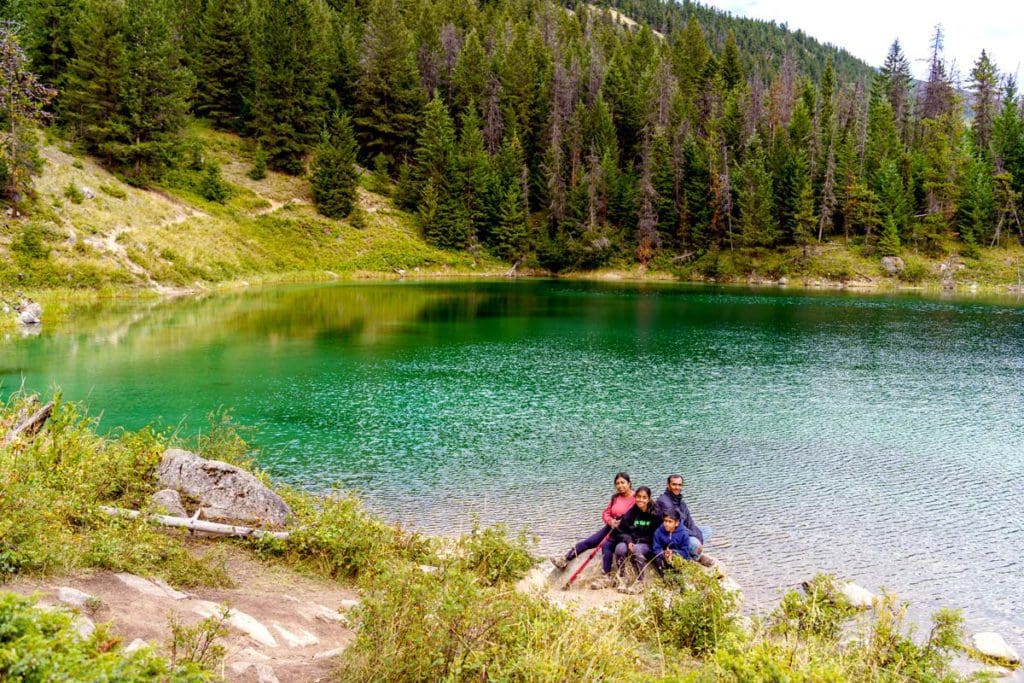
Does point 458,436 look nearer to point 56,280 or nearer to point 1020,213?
point 56,280

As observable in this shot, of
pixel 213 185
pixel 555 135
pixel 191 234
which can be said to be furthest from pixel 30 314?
pixel 555 135

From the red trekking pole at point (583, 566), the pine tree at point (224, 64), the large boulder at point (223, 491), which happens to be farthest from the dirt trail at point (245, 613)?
the pine tree at point (224, 64)

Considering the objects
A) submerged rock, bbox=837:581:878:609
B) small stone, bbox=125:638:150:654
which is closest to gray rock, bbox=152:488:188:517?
small stone, bbox=125:638:150:654

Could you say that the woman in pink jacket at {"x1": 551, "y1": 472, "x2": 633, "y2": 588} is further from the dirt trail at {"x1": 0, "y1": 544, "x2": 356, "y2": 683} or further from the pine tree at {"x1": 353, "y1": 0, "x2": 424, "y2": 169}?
the pine tree at {"x1": 353, "y1": 0, "x2": 424, "y2": 169}

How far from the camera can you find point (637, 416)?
20.0 m

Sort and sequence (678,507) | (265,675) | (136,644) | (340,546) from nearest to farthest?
(136,644), (265,675), (340,546), (678,507)

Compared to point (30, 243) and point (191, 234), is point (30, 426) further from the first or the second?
point (191, 234)

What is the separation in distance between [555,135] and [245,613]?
271 feet

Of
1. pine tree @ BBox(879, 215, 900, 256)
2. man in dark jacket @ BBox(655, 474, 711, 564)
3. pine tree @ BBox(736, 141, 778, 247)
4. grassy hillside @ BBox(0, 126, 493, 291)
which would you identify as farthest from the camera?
pine tree @ BBox(736, 141, 778, 247)

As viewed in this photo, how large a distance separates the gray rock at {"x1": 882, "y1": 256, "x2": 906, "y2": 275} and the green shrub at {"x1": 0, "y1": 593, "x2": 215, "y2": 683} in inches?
3099

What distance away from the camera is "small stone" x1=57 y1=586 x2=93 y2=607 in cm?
604

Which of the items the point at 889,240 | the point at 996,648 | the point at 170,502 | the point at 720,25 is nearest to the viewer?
the point at 996,648

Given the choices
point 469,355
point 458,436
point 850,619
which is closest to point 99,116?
point 469,355

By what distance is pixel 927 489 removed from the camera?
1421 cm
